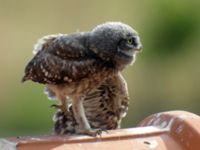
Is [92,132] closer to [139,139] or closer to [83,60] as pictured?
[139,139]

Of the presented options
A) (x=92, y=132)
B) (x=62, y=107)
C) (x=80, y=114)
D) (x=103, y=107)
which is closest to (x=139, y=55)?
(x=103, y=107)

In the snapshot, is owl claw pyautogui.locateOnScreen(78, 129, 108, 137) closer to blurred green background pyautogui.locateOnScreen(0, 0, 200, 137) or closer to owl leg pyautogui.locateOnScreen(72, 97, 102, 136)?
owl leg pyautogui.locateOnScreen(72, 97, 102, 136)

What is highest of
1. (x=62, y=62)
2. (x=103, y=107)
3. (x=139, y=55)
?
(x=62, y=62)

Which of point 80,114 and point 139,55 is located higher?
point 80,114

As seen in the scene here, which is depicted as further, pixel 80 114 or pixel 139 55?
pixel 139 55

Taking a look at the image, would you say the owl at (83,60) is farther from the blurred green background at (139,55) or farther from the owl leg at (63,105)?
the blurred green background at (139,55)

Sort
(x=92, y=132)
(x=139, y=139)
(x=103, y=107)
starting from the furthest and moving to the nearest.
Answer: (x=103, y=107) < (x=92, y=132) < (x=139, y=139)
